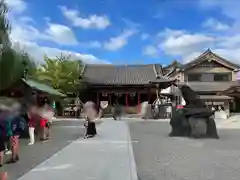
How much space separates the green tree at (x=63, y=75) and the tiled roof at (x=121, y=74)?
233 centimetres

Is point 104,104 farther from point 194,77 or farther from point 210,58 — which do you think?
point 210,58

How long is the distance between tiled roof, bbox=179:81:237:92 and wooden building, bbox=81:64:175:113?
5.61m

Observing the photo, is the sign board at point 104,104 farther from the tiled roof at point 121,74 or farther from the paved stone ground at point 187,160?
the paved stone ground at point 187,160

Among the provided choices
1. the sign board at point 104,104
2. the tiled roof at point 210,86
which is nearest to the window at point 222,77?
the tiled roof at point 210,86

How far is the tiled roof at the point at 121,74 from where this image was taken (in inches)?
1928

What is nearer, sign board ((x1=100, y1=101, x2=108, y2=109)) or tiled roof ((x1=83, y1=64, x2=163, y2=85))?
sign board ((x1=100, y1=101, x2=108, y2=109))

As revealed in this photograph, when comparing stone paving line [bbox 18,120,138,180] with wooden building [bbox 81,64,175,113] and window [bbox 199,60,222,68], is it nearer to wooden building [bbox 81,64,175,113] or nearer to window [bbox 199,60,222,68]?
wooden building [bbox 81,64,175,113]

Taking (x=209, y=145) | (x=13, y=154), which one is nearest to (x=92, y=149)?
(x=13, y=154)

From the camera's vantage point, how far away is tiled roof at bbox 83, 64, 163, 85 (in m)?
49.0

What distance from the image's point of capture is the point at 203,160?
11.8 m

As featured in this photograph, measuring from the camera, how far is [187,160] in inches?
464

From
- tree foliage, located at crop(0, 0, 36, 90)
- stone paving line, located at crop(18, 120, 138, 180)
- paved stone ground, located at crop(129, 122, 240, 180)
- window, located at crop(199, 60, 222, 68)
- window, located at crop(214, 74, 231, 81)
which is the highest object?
window, located at crop(199, 60, 222, 68)

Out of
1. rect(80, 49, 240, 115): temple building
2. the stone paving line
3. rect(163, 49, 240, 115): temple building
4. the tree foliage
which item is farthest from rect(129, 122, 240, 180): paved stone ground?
rect(163, 49, 240, 115): temple building

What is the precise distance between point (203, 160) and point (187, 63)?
4463 centimetres
